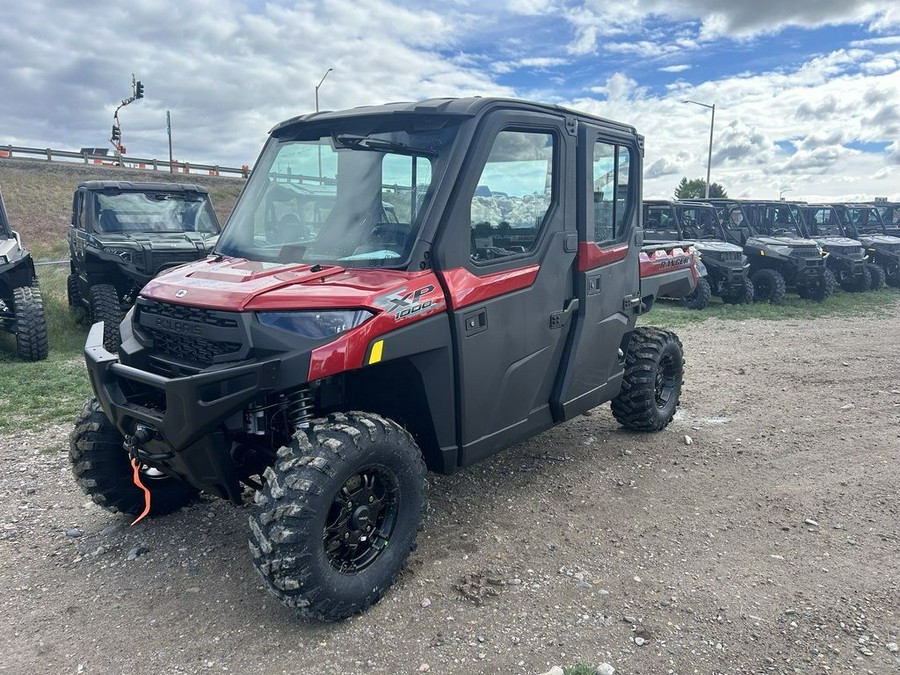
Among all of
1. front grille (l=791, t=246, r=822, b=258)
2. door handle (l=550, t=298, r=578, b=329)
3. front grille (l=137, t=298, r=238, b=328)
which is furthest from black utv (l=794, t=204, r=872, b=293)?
front grille (l=137, t=298, r=238, b=328)

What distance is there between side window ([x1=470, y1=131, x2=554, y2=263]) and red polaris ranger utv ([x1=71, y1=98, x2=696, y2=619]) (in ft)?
0.04

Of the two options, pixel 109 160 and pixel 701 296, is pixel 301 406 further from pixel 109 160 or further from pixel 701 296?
pixel 109 160

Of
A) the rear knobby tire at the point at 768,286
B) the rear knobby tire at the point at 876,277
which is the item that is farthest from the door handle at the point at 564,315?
the rear knobby tire at the point at 876,277

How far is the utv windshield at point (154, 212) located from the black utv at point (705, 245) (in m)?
7.97

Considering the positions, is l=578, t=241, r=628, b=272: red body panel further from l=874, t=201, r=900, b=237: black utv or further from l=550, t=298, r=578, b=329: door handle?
l=874, t=201, r=900, b=237: black utv

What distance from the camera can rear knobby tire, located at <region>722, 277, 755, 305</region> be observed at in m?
13.8

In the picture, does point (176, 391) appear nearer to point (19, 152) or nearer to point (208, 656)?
point (208, 656)

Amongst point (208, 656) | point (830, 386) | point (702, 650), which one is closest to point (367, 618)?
point (208, 656)

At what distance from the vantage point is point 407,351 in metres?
3.23

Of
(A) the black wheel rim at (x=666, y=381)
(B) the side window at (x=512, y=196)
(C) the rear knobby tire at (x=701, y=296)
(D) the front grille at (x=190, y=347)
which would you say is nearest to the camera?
(D) the front grille at (x=190, y=347)

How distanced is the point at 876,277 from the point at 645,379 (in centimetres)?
1432

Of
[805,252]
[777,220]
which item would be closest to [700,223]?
[805,252]

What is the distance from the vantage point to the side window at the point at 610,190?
4484mm

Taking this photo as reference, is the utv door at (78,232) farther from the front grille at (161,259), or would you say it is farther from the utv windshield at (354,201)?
the utv windshield at (354,201)
